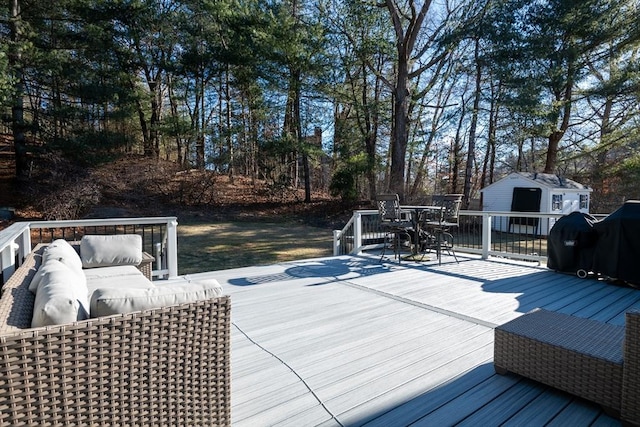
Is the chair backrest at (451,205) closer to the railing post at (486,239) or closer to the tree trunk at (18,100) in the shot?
the railing post at (486,239)

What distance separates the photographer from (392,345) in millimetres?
2627

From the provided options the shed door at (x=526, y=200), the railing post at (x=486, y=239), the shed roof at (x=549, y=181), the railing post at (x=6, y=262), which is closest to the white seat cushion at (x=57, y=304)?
the railing post at (x=6, y=262)

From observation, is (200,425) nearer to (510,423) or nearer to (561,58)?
(510,423)

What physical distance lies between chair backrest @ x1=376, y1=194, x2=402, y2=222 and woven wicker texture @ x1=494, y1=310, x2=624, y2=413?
3.29 m

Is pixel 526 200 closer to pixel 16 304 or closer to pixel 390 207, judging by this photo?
pixel 390 207

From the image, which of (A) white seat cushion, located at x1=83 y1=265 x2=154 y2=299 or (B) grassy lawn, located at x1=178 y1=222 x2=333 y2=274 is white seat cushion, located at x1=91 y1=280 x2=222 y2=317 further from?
(B) grassy lawn, located at x1=178 y1=222 x2=333 y2=274

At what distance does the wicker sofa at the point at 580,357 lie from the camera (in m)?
1.67

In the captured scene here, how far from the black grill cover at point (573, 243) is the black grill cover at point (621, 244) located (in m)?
0.15

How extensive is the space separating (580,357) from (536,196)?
45.3 feet

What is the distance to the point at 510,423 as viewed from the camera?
1752 mm

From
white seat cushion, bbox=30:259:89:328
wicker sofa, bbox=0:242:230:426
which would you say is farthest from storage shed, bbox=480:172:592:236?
white seat cushion, bbox=30:259:89:328

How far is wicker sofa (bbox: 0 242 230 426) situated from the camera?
117 cm

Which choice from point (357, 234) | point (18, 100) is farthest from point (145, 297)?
point (18, 100)

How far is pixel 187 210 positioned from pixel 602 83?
16.3 metres
